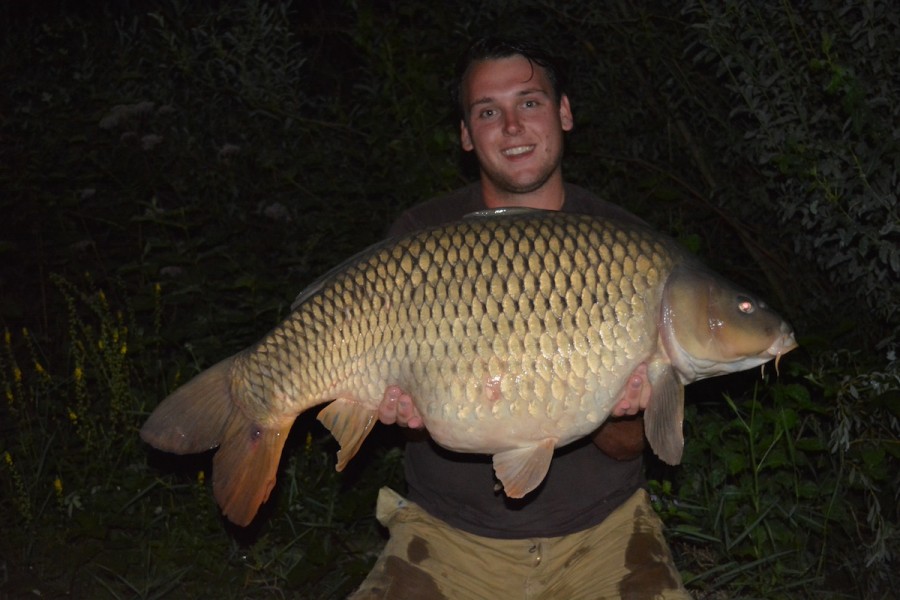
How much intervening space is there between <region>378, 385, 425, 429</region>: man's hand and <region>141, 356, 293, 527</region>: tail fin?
0.21m

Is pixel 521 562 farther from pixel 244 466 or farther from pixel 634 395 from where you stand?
pixel 244 466

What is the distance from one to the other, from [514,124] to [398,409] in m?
0.82

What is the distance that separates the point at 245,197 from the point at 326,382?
2.62 metres

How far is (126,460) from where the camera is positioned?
3348mm

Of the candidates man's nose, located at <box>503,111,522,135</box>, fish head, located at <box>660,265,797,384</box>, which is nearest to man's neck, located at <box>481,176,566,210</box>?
man's nose, located at <box>503,111,522,135</box>

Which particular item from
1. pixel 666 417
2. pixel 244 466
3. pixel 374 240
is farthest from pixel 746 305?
pixel 374 240

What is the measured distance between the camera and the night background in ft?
9.45

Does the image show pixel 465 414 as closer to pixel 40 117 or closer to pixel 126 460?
pixel 126 460

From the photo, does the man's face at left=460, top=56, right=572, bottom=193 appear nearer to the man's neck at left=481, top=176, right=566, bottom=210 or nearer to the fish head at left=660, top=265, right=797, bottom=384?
the man's neck at left=481, top=176, right=566, bottom=210

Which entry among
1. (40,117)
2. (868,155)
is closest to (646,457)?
(868,155)

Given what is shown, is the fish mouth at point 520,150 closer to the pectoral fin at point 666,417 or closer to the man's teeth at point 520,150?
the man's teeth at point 520,150

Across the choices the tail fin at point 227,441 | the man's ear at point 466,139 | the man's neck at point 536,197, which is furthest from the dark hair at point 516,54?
the tail fin at point 227,441

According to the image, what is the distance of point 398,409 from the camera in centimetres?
221

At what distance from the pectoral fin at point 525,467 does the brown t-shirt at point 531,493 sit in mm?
289
